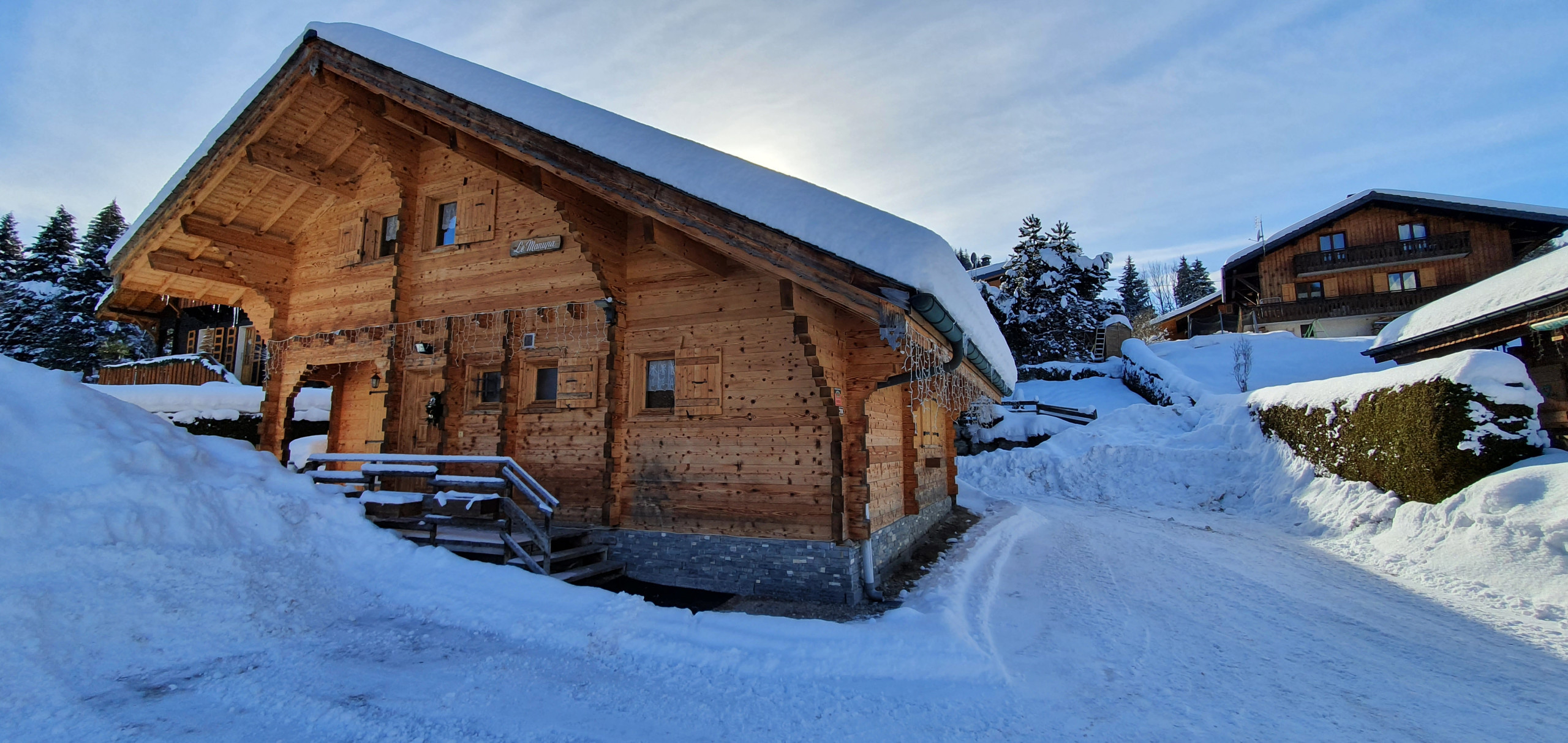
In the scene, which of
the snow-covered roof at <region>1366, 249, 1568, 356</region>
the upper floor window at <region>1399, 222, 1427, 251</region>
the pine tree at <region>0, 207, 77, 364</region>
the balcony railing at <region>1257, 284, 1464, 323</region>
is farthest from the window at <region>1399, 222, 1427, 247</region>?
the pine tree at <region>0, 207, 77, 364</region>

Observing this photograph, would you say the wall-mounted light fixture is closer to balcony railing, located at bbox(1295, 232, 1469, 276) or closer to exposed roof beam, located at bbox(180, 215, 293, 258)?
exposed roof beam, located at bbox(180, 215, 293, 258)

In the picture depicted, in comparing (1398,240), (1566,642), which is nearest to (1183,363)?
(1398,240)

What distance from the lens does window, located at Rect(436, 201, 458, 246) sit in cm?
1118

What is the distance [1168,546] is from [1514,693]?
19.3ft

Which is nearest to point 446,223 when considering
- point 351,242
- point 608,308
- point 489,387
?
point 351,242

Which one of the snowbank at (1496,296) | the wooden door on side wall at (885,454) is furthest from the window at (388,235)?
the snowbank at (1496,296)

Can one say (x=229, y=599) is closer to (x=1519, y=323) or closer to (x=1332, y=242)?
(x=1519, y=323)

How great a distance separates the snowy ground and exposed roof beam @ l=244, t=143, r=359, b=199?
512 centimetres

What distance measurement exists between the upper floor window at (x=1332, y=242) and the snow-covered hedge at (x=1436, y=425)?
99.5ft

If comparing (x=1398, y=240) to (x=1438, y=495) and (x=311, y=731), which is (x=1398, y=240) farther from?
(x=311, y=731)

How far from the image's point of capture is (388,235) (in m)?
11.7

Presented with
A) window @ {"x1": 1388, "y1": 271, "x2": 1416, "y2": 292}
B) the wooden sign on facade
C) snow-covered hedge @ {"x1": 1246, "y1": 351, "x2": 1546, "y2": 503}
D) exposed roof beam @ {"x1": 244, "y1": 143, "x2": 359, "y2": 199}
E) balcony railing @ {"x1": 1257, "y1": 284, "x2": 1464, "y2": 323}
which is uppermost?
window @ {"x1": 1388, "y1": 271, "x2": 1416, "y2": 292}

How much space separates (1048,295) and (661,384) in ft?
97.8

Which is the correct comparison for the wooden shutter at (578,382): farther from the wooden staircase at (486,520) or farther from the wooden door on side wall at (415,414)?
the wooden door on side wall at (415,414)
